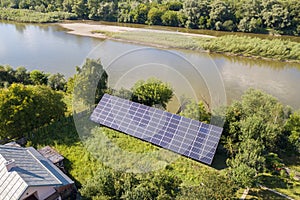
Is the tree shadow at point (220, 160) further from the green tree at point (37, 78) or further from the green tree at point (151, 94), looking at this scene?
the green tree at point (37, 78)

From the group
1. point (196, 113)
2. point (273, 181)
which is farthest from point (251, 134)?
point (196, 113)

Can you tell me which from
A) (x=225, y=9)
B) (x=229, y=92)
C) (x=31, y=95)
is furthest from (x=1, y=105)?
(x=225, y=9)

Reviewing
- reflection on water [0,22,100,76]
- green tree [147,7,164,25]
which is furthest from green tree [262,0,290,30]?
reflection on water [0,22,100,76]

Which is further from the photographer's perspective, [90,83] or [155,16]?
[155,16]

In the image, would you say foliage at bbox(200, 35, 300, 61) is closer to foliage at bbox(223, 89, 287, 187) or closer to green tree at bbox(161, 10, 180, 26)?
green tree at bbox(161, 10, 180, 26)

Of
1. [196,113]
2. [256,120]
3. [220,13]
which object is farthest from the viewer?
[220,13]

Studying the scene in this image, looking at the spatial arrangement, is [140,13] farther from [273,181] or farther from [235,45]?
[273,181]

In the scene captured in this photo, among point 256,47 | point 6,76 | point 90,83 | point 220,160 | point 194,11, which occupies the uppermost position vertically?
point 194,11
